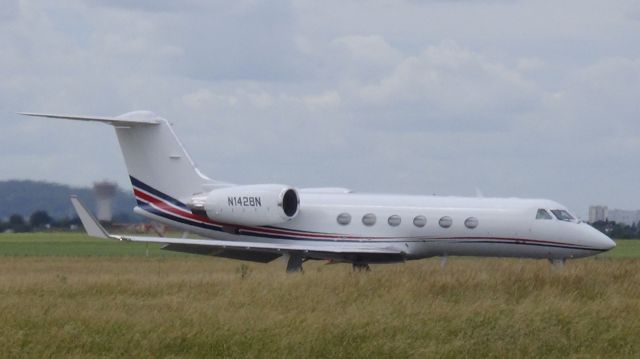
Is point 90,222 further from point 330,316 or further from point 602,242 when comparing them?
point 330,316

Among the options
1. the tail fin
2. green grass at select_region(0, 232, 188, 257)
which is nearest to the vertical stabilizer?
the tail fin

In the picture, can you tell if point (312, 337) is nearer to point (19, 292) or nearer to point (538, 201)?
point (19, 292)

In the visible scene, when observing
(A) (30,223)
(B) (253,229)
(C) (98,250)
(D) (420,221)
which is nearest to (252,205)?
(B) (253,229)

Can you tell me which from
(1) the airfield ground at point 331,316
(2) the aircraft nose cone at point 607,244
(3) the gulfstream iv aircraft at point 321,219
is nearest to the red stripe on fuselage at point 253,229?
(3) the gulfstream iv aircraft at point 321,219

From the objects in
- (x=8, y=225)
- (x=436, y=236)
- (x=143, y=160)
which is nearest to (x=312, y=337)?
(x=436, y=236)

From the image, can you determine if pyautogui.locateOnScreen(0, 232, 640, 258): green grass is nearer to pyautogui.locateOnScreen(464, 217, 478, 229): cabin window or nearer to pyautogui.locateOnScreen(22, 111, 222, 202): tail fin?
pyautogui.locateOnScreen(22, 111, 222, 202): tail fin

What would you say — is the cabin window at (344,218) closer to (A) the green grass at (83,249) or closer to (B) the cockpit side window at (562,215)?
(B) the cockpit side window at (562,215)

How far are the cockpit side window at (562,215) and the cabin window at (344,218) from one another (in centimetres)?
453

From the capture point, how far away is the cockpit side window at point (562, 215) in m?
27.6

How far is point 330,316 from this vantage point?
50.2ft

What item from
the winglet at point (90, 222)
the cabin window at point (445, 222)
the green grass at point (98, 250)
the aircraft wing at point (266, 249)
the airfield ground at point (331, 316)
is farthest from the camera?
the green grass at point (98, 250)

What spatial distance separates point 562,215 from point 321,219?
5363 mm

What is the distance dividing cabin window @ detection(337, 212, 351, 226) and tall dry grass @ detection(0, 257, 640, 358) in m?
7.40

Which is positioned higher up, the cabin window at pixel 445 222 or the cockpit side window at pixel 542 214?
the cockpit side window at pixel 542 214
